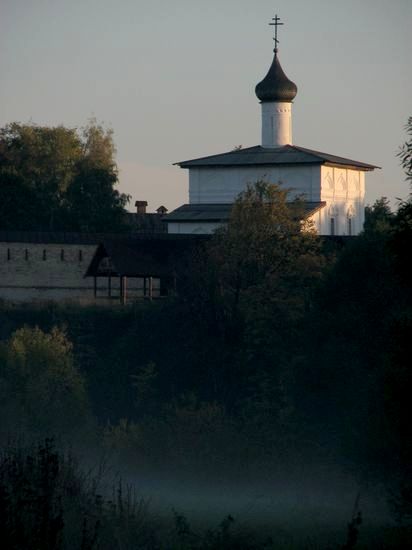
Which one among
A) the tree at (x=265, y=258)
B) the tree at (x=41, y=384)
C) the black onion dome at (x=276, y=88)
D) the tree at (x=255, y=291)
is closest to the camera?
the tree at (x=41, y=384)

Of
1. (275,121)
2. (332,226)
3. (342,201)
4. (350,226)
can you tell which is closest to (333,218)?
(332,226)

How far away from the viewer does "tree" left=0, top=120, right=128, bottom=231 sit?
2477 inches

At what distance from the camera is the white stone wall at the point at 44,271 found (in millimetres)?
47625

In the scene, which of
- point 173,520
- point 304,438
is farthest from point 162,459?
point 173,520

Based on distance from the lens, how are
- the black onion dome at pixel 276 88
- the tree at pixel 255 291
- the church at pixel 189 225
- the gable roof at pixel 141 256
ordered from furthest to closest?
the black onion dome at pixel 276 88 → the church at pixel 189 225 → the gable roof at pixel 141 256 → the tree at pixel 255 291

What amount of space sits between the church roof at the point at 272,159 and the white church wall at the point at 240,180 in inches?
9.0

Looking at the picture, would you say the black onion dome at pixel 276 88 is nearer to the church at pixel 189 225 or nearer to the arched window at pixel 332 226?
the church at pixel 189 225

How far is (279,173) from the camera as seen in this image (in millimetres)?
58844

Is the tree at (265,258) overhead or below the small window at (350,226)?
below

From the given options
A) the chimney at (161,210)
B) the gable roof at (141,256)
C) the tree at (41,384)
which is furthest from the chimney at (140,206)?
the tree at (41,384)

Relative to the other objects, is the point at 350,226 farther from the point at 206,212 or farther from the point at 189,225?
the point at 189,225

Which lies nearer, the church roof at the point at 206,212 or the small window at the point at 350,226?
the church roof at the point at 206,212

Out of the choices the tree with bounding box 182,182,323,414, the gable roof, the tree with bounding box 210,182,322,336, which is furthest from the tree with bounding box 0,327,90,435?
the tree with bounding box 210,182,322,336

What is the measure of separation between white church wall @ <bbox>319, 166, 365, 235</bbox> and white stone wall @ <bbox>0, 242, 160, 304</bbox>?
11824 mm
